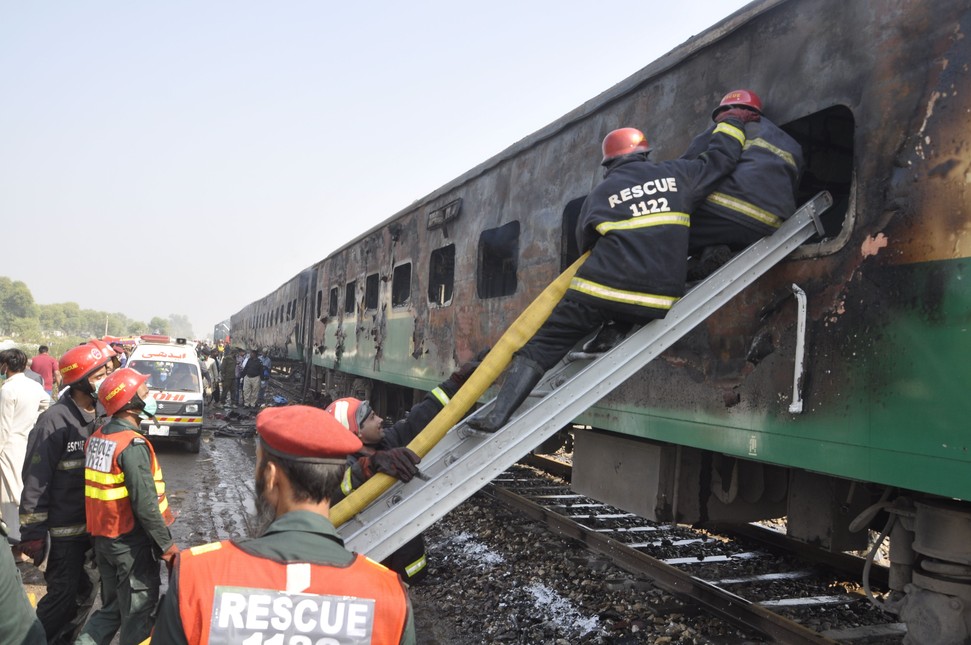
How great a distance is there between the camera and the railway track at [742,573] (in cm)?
382

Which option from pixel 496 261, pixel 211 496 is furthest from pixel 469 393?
pixel 211 496

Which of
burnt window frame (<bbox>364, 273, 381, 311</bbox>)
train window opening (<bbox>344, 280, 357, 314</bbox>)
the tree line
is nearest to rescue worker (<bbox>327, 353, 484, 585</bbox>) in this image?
burnt window frame (<bbox>364, 273, 381, 311</bbox>)

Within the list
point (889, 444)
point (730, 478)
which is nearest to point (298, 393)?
point (730, 478)

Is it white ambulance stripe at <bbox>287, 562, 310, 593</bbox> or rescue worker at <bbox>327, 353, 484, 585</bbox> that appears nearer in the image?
white ambulance stripe at <bbox>287, 562, 310, 593</bbox>

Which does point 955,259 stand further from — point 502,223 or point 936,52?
point 502,223

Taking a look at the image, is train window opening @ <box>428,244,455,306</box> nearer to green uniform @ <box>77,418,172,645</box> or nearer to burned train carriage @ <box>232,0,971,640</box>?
burned train carriage @ <box>232,0,971,640</box>

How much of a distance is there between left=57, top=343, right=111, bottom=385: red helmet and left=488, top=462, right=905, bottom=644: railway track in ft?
12.2

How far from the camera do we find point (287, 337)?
21094mm

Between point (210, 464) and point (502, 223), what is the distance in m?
6.47

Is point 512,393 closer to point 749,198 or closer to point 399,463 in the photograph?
point 399,463

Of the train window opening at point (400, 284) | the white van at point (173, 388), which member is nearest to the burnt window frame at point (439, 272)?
the train window opening at point (400, 284)

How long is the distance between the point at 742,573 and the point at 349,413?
3.34 meters

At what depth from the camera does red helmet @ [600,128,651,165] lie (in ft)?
11.0

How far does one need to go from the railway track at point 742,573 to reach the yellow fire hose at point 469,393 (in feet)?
7.20
